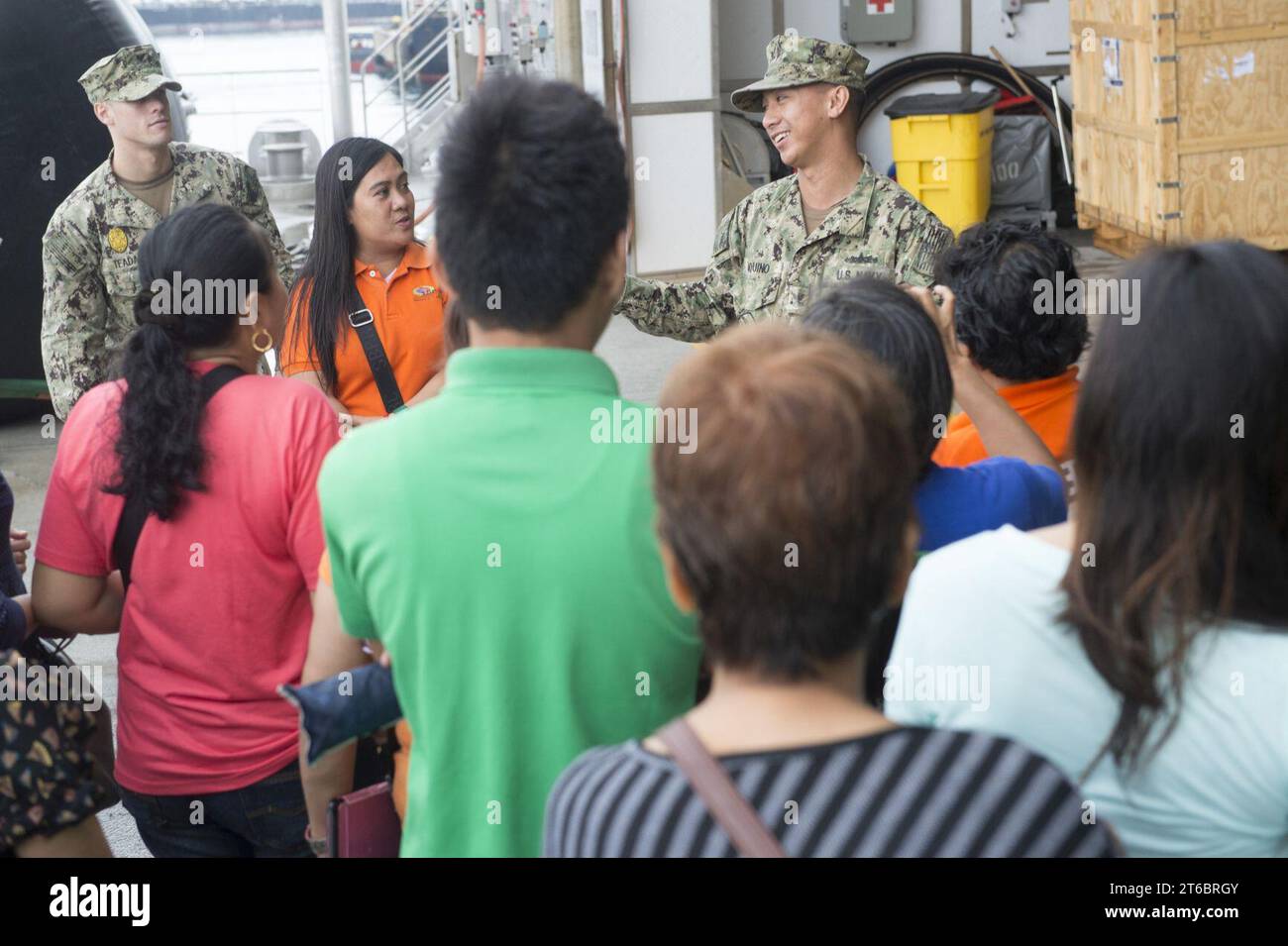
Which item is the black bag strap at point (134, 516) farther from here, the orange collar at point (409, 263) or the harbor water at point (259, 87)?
the harbor water at point (259, 87)

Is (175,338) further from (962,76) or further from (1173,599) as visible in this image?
(962,76)

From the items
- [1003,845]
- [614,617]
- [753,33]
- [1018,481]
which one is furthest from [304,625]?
[753,33]

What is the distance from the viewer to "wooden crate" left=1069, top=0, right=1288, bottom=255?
6.57 metres

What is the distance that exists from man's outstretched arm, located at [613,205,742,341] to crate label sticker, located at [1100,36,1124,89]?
4.23m

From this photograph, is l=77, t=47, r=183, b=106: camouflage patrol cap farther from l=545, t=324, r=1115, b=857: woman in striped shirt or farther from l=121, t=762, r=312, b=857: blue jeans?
l=545, t=324, r=1115, b=857: woman in striped shirt

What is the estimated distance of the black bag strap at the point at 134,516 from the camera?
2246mm

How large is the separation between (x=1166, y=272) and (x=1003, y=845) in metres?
0.64

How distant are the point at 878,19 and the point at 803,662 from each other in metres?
11.5

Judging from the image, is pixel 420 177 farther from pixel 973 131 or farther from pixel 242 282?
pixel 242 282

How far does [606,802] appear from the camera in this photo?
126 cm

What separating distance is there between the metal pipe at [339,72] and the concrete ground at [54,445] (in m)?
6.53

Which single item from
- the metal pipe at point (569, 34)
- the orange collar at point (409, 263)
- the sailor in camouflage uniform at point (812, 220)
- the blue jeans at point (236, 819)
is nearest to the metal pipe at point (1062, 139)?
the metal pipe at point (569, 34)

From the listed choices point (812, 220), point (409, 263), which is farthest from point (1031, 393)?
point (409, 263)

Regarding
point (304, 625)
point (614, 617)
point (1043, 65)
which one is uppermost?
point (1043, 65)
